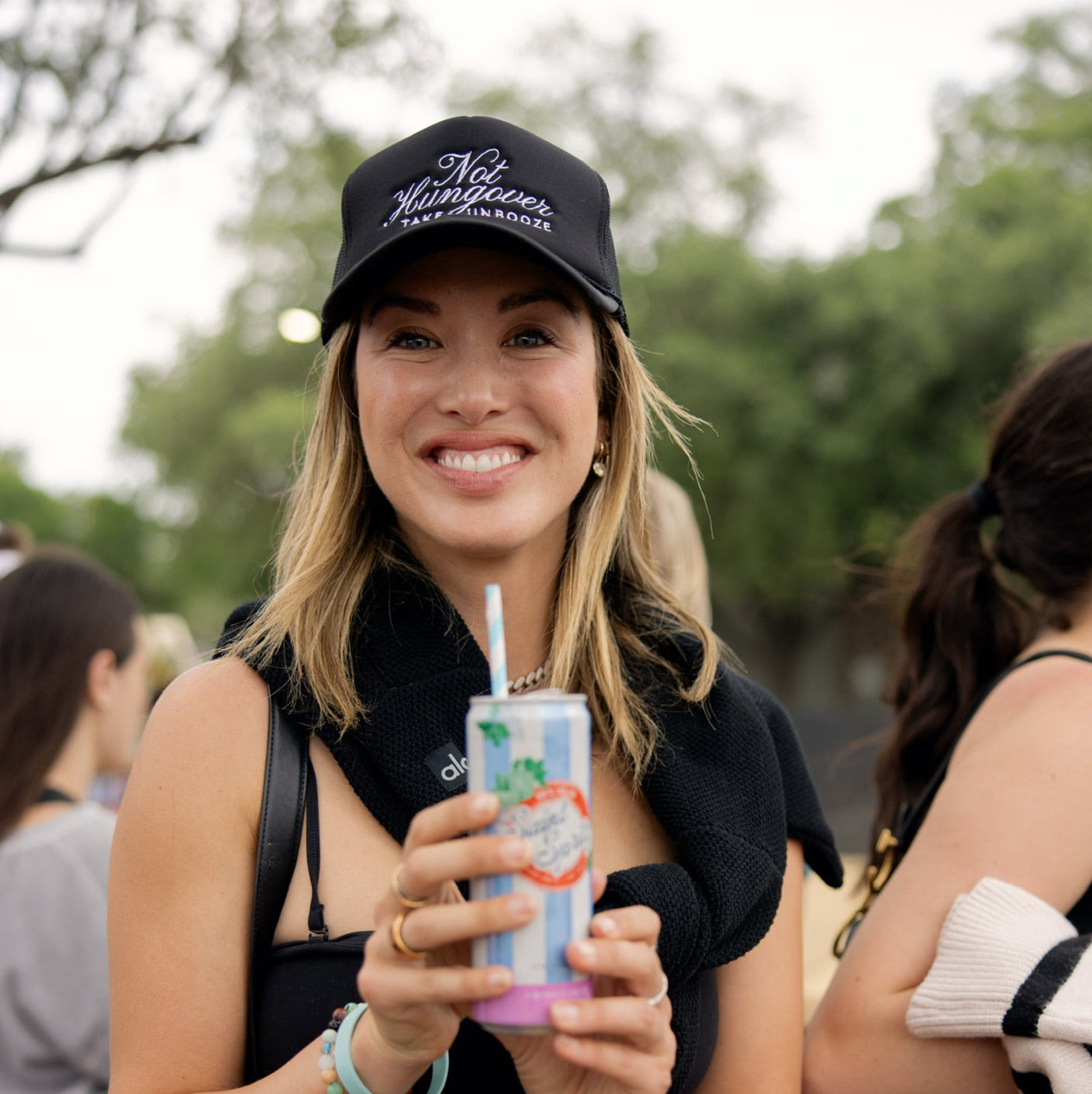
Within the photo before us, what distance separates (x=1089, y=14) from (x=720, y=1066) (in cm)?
2692

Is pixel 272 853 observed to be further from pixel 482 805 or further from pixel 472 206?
pixel 472 206

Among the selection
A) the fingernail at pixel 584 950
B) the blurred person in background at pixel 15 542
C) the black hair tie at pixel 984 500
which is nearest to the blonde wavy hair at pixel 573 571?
the fingernail at pixel 584 950

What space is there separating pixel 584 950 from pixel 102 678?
8.70 feet

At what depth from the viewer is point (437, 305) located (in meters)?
1.88

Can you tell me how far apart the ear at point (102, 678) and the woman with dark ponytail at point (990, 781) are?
7.43ft

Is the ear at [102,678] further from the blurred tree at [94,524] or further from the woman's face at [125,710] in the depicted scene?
the blurred tree at [94,524]

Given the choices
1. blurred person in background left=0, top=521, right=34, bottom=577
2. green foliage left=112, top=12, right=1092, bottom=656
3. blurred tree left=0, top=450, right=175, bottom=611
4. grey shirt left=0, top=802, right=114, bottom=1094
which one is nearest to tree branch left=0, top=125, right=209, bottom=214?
blurred person in background left=0, top=521, right=34, bottom=577

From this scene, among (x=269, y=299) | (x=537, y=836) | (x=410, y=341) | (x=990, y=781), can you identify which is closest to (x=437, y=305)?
(x=410, y=341)

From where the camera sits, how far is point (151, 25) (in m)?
7.12

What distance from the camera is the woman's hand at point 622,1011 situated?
131cm

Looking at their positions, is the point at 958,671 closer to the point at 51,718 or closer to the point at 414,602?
the point at 414,602

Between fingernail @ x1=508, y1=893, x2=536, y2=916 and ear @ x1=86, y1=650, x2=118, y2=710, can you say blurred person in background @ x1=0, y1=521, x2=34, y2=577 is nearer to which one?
ear @ x1=86, y1=650, x2=118, y2=710

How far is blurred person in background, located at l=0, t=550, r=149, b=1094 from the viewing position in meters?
3.03

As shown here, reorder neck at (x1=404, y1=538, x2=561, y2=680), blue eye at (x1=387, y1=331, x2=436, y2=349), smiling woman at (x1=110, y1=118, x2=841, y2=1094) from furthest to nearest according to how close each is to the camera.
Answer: neck at (x1=404, y1=538, x2=561, y2=680)
blue eye at (x1=387, y1=331, x2=436, y2=349)
smiling woman at (x1=110, y1=118, x2=841, y2=1094)
